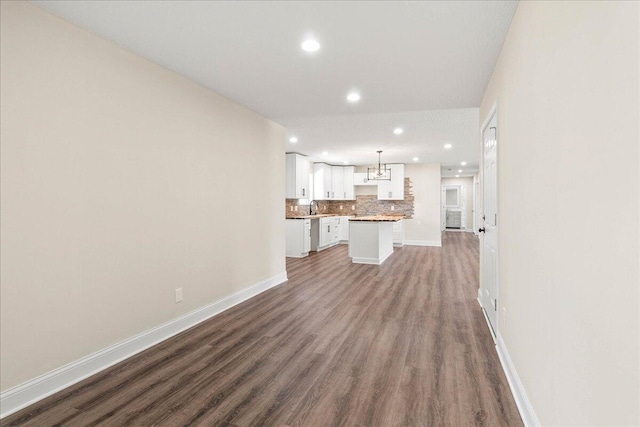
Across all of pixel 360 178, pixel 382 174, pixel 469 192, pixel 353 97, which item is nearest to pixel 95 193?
pixel 353 97

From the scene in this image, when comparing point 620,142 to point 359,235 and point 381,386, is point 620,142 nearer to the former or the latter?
point 381,386

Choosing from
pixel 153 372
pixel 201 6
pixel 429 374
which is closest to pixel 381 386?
pixel 429 374

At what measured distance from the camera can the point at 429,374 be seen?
237cm

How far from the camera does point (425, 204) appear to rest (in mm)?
9711

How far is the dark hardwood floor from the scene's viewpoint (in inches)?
75.1

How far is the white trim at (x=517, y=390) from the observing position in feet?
5.67

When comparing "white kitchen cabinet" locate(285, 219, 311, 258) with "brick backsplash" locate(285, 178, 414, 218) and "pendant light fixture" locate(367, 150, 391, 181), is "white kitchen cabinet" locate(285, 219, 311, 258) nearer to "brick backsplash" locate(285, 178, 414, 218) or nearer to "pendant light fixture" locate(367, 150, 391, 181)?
"brick backsplash" locate(285, 178, 414, 218)

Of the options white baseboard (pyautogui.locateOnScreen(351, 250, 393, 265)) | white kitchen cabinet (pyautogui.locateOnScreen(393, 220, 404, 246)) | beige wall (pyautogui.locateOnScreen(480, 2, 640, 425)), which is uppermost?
beige wall (pyautogui.locateOnScreen(480, 2, 640, 425))

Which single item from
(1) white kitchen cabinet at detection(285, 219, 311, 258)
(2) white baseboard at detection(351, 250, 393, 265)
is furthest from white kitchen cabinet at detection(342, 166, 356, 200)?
(2) white baseboard at detection(351, 250, 393, 265)

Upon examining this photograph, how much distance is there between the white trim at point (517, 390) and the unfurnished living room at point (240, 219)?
3cm

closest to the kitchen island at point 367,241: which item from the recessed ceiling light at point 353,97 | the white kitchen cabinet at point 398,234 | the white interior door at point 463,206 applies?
the white kitchen cabinet at point 398,234

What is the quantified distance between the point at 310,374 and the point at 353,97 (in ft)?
9.52

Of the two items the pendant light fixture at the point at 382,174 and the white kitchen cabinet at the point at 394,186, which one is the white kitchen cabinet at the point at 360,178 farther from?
the white kitchen cabinet at the point at 394,186

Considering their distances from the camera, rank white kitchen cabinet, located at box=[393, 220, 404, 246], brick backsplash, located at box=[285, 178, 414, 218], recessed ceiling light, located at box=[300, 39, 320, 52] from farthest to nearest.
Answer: brick backsplash, located at box=[285, 178, 414, 218] → white kitchen cabinet, located at box=[393, 220, 404, 246] → recessed ceiling light, located at box=[300, 39, 320, 52]
